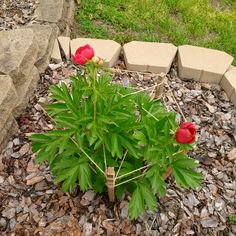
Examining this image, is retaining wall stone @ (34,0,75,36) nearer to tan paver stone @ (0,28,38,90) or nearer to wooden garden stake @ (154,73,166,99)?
tan paver stone @ (0,28,38,90)

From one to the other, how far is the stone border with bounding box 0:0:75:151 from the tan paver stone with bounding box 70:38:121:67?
18 centimetres

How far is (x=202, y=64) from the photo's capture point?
2959 millimetres

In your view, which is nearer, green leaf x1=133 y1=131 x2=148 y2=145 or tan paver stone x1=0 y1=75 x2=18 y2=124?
green leaf x1=133 y1=131 x2=148 y2=145

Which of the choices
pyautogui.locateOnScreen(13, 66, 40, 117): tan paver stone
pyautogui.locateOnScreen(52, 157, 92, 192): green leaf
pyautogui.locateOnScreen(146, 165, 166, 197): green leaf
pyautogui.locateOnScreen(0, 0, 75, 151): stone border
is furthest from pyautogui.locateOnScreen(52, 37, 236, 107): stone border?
pyautogui.locateOnScreen(146, 165, 166, 197): green leaf

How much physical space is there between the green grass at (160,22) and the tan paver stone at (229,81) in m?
0.43

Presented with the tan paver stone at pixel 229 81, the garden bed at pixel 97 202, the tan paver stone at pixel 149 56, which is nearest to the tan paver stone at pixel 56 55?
the garden bed at pixel 97 202

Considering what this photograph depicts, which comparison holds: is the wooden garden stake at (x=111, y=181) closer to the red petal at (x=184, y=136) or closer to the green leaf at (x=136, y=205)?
the green leaf at (x=136, y=205)

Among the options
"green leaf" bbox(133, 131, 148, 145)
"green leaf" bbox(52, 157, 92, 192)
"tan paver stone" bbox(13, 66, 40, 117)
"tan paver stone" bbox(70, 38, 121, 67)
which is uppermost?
"green leaf" bbox(133, 131, 148, 145)

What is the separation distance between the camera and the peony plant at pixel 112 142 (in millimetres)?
1739

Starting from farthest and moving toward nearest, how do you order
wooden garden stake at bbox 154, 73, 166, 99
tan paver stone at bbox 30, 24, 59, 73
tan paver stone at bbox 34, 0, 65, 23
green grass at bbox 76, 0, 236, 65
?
green grass at bbox 76, 0, 236, 65 → tan paver stone at bbox 34, 0, 65, 23 → tan paver stone at bbox 30, 24, 59, 73 → wooden garden stake at bbox 154, 73, 166, 99

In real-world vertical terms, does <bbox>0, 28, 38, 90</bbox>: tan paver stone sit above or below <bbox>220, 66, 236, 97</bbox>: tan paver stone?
above

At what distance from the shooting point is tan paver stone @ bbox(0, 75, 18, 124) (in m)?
2.21

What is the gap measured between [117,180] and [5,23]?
1.90 m

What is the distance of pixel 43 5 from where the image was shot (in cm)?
324
